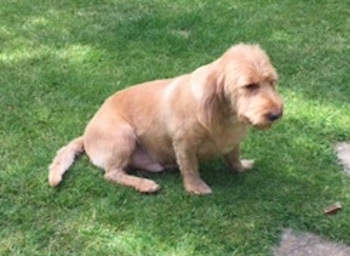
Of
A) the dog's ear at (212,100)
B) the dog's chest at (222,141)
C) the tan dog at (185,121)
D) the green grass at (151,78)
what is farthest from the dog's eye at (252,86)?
the green grass at (151,78)

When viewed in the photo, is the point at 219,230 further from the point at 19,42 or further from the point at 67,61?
the point at 19,42

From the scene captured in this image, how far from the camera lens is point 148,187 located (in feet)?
14.8

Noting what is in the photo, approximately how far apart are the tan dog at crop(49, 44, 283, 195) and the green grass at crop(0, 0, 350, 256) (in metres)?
0.11

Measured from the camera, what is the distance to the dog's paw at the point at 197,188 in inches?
176

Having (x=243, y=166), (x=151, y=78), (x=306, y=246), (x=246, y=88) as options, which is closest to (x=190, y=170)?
(x=243, y=166)

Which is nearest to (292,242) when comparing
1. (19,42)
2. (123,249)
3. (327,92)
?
(123,249)

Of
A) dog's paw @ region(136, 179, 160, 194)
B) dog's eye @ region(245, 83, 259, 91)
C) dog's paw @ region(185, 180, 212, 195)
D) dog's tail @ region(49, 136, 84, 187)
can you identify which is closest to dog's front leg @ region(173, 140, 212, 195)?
dog's paw @ region(185, 180, 212, 195)

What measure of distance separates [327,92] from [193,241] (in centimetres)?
217

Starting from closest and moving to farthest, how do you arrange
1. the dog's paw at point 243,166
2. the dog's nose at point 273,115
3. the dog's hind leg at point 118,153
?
the dog's nose at point 273,115, the dog's hind leg at point 118,153, the dog's paw at point 243,166

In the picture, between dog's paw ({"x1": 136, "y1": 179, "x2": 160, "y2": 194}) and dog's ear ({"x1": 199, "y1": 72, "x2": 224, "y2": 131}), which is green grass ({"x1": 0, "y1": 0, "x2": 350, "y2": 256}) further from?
dog's ear ({"x1": 199, "y1": 72, "x2": 224, "y2": 131})

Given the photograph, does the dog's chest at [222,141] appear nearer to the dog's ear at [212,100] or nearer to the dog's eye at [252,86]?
the dog's ear at [212,100]

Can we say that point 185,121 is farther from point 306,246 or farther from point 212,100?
point 306,246

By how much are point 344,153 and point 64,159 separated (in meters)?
1.87

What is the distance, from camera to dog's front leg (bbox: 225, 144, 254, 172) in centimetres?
462
